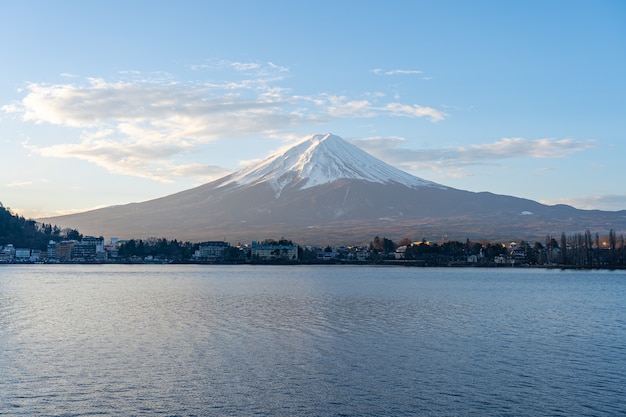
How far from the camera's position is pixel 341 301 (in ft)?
95.4

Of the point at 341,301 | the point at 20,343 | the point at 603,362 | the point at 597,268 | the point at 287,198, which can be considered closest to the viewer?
the point at 603,362

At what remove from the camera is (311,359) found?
15164 mm

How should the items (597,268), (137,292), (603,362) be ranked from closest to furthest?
(603,362), (137,292), (597,268)

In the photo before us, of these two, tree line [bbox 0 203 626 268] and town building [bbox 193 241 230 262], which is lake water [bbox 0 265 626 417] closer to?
tree line [bbox 0 203 626 268]

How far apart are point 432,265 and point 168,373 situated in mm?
73530

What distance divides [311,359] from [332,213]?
157414 mm

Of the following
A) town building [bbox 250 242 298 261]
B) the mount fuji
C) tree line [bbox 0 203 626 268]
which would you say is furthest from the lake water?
the mount fuji

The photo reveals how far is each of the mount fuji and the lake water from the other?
110371 mm

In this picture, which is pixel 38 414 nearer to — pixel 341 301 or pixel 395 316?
pixel 395 316

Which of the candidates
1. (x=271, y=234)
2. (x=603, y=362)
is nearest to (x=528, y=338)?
(x=603, y=362)

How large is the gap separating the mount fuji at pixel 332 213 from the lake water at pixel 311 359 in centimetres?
11037

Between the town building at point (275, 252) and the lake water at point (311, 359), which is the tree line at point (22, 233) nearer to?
the town building at point (275, 252)

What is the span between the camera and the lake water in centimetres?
1153

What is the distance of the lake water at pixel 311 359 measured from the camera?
11.5 meters
